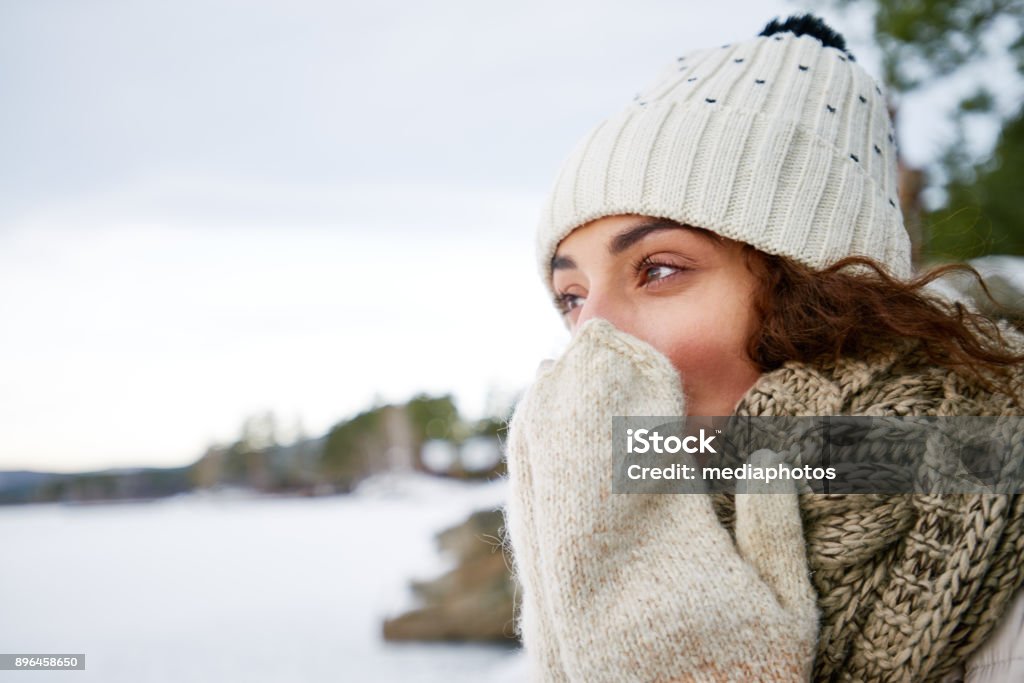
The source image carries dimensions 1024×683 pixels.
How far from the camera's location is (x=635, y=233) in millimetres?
1640

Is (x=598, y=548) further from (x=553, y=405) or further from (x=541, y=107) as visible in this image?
(x=541, y=107)

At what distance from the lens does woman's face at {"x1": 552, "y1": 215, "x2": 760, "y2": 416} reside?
1539 millimetres

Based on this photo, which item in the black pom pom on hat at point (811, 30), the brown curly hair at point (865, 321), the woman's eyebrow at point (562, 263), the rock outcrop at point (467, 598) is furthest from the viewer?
the rock outcrop at point (467, 598)

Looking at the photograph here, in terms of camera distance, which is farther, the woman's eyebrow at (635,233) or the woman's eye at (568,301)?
the woman's eye at (568,301)

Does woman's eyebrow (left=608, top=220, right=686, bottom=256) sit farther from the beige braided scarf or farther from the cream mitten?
the beige braided scarf

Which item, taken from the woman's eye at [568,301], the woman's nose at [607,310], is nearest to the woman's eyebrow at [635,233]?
the woman's nose at [607,310]

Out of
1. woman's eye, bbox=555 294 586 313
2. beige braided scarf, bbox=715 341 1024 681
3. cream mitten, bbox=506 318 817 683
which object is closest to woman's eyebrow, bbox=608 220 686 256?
woman's eye, bbox=555 294 586 313

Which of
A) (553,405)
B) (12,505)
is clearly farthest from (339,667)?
(553,405)

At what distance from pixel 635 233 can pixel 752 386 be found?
0.42 meters

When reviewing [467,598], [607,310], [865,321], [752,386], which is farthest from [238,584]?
[865,321]

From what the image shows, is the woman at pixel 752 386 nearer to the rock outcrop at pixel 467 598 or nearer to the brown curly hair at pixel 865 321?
the brown curly hair at pixel 865 321

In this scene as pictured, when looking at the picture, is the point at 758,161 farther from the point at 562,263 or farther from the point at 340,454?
the point at 340,454

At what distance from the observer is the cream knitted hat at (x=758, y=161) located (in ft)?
5.24

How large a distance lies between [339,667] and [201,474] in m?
2.78
